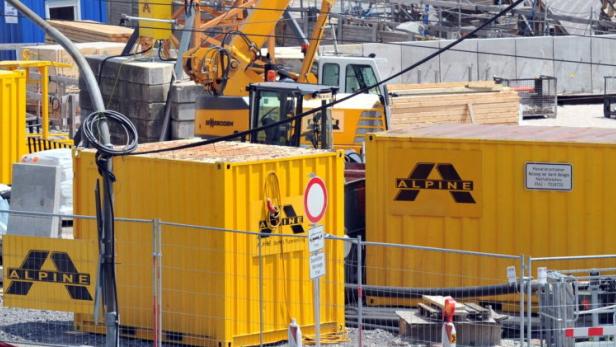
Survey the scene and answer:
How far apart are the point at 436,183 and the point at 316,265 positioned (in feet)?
10.7

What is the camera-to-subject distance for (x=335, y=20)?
153 feet

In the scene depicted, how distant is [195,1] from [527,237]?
1538cm

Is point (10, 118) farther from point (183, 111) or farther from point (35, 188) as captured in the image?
point (183, 111)

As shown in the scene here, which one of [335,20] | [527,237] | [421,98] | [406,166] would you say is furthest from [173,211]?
[335,20]

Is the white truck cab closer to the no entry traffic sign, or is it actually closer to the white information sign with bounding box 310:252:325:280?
the no entry traffic sign

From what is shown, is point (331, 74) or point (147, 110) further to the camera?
Answer: point (331, 74)

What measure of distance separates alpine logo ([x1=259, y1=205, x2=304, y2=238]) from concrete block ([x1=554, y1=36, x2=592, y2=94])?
88.5 feet

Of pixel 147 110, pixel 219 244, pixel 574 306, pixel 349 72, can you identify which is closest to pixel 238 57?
pixel 147 110

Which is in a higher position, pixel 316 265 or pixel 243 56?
pixel 243 56

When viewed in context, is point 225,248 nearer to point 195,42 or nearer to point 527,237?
point 527,237

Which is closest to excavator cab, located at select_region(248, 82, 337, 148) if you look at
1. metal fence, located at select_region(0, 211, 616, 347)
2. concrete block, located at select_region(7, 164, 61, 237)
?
concrete block, located at select_region(7, 164, 61, 237)

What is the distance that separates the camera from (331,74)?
27.3 metres

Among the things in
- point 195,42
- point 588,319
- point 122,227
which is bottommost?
point 588,319

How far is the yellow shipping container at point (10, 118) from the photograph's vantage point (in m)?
20.6
